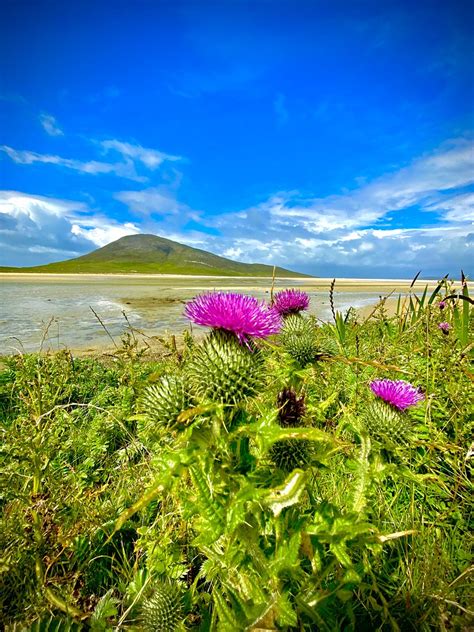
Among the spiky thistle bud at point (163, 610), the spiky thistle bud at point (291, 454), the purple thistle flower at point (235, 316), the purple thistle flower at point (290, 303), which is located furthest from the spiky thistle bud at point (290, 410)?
the purple thistle flower at point (290, 303)

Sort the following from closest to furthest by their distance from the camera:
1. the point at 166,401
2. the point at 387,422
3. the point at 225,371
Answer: the point at 166,401, the point at 225,371, the point at 387,422

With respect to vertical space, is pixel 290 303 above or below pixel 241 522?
above

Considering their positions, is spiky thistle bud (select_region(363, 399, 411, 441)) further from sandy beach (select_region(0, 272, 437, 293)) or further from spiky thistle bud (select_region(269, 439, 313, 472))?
sandy beach (select_region(0, 272, 437, 293))

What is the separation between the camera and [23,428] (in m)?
2.86

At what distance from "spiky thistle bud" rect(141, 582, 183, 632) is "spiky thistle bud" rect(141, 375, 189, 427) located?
33.7 inches

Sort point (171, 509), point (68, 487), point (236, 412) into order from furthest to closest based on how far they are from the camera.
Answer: point (68, 487) < point (171, 509) < point (236, 412)

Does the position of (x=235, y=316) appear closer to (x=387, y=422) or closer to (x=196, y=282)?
(x=387, y=422)

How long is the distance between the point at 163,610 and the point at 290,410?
1260 mm

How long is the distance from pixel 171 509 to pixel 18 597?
0.99 m

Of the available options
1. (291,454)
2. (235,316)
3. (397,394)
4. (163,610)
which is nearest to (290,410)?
(291,454)

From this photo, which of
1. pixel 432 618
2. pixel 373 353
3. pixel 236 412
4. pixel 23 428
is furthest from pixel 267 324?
pixel 373 353

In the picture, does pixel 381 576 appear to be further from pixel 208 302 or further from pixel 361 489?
pixel 208 302

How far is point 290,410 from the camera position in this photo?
239 centimetres

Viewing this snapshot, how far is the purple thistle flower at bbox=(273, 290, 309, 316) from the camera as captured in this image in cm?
408
